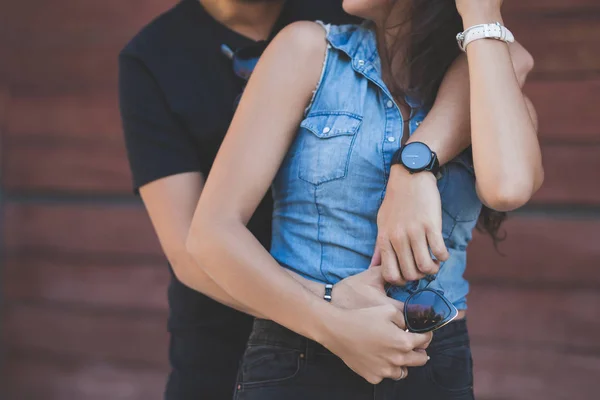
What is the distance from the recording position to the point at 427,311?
1.21m

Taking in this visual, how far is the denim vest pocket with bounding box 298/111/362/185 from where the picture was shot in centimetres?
129

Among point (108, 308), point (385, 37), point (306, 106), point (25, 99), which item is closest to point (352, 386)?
point (306, 106)

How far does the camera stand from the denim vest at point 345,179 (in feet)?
4.25

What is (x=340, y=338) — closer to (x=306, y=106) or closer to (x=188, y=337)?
(x=306, y=106)

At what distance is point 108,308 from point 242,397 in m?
2.12

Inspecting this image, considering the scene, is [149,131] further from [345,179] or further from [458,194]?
[458,194]

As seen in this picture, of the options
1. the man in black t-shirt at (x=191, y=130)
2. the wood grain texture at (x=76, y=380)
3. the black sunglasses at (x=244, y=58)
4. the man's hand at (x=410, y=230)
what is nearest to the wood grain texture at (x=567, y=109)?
the man in black t-shirt at (x=191, y=130)

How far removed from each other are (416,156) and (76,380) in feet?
8.48

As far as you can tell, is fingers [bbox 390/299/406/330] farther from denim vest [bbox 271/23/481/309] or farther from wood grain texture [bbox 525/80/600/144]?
wood grain texture [bbox 525/80/600/144]

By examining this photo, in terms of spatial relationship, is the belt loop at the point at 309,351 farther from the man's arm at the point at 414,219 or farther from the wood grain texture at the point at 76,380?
the wood grain texture at the point at 76,380

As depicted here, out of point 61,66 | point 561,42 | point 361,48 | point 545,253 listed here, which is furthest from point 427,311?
point 61,66

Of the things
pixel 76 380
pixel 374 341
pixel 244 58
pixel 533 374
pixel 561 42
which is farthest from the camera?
pixel 76 380

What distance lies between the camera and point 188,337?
1.80 meters

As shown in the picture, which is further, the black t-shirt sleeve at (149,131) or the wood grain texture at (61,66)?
the wood grain texture at (61,66)
